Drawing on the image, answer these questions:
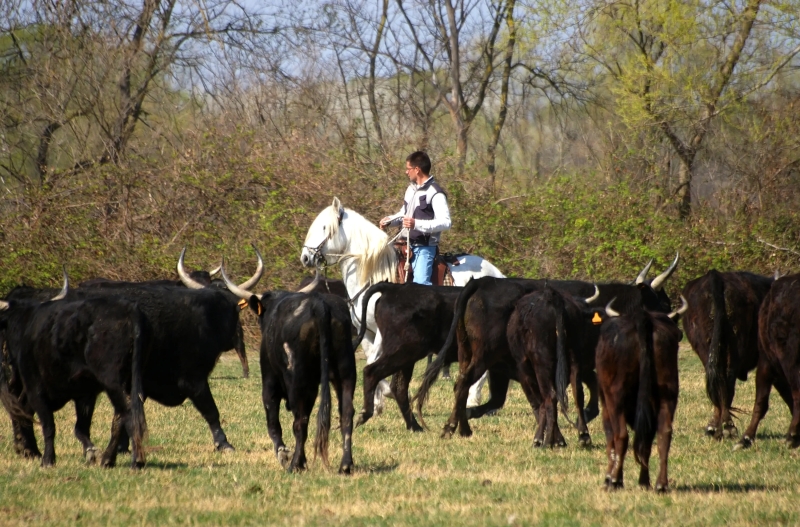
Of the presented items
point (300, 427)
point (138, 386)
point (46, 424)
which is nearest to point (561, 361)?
point (300, 427)

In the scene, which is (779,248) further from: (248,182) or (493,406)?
(493,406)

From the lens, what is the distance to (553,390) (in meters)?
8.83

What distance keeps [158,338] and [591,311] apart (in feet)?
12.8

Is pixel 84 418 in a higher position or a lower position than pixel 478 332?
lower

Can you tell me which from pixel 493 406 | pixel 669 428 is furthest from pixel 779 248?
pixel 669 428

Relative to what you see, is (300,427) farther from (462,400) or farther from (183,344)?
(462,400)

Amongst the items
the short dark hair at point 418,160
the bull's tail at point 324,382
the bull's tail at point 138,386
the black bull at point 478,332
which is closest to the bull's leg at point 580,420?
the black bull at point 478,332

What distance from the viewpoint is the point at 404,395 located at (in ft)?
34.6

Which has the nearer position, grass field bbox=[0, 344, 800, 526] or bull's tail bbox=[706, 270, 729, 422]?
grass field bbox=[0, 344, 800, 526]

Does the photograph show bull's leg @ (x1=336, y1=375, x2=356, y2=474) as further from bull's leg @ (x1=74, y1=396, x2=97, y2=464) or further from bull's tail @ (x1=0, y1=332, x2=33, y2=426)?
bull's tail @ (x1=0, y1=332, x2=33, y2=426)

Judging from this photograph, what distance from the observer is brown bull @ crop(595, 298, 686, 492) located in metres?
6.46

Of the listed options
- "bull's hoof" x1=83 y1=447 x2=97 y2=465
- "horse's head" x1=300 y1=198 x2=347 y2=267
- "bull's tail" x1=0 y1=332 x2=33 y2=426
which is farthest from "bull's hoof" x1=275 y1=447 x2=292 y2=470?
"horse's head" x1=300 y1=198 x2=347 y2=267

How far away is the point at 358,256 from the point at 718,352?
14.5ft

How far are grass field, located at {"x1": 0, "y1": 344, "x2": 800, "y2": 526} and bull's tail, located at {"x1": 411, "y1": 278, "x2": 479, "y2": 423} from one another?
43 cm
